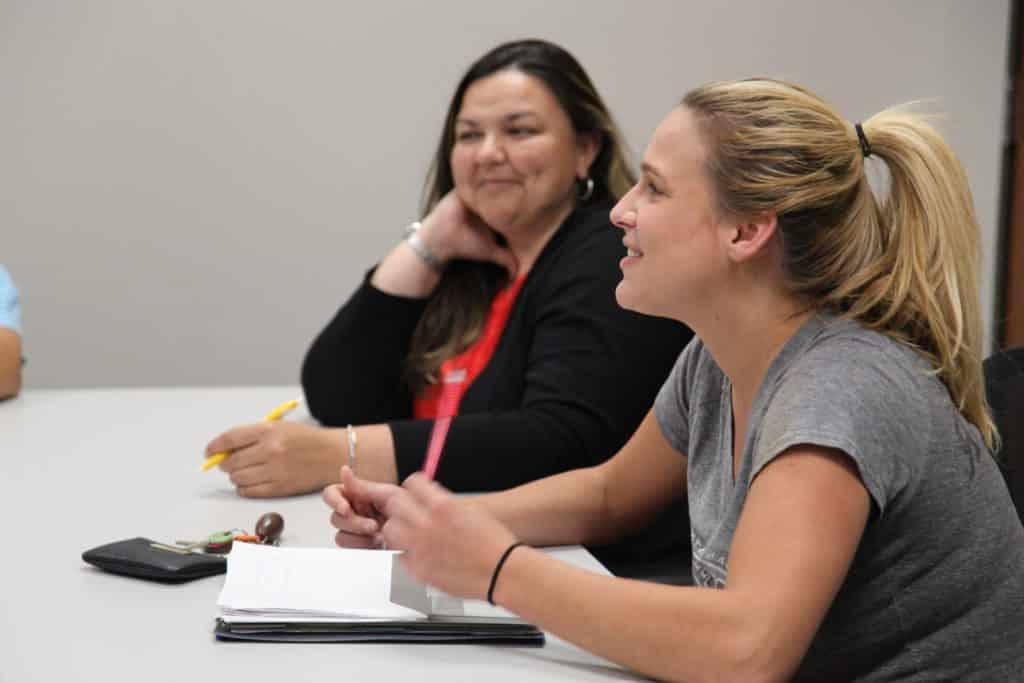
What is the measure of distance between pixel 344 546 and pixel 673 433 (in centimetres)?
43

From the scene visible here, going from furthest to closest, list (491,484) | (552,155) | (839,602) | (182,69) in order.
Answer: (182,69)
(552,155)
(491,484)
(839,602)

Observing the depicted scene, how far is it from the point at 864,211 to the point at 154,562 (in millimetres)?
846

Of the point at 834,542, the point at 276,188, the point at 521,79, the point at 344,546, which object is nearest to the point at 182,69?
the point at 276,188

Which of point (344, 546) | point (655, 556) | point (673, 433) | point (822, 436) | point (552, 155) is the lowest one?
point (655, 556)

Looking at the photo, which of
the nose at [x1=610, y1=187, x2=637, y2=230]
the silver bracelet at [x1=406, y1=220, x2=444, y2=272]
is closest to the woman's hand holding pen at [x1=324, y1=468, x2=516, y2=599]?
the nose at [x1=610, y1=187, x2=637, y2=230]

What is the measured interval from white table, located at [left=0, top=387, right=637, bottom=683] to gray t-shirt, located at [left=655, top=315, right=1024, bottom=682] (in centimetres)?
26

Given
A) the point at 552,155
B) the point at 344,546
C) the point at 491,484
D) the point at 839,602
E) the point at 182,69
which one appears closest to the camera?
the point at 839,602

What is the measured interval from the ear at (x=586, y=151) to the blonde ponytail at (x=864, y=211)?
85 cm

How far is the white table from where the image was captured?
1096mm

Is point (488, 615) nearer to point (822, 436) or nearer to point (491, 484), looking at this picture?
point (822, 436)

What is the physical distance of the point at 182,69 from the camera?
3.45 metres

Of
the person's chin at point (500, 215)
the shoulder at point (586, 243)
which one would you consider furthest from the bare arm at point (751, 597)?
the person's chin at point (500, 215)

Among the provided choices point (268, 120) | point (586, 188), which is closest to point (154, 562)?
point (586, 188)

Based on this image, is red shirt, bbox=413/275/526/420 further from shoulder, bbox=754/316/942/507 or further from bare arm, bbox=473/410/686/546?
shoulder, bbox=754/316/942/507
